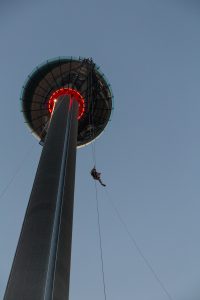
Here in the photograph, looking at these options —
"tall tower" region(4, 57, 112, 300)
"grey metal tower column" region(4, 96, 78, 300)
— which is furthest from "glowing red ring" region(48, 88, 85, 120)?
"grey metal tower column" region(4, 96, 78, 300)

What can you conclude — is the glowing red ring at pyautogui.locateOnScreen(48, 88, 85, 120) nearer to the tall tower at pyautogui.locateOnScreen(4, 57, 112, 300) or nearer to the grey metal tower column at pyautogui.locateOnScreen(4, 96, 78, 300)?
the tall tower at pyautogui.locateOnScreen(4, 57, 112, 300)

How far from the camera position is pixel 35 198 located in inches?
554

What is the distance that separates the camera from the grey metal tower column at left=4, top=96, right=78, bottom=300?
33.0 feet

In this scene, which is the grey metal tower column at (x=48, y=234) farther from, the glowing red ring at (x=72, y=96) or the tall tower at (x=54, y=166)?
the glowing red ring at (x=72, y=96)

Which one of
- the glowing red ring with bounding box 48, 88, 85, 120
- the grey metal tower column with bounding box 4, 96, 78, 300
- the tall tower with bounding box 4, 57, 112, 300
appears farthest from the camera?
the glowing red ring with bounding box 48, 88, 85, 120

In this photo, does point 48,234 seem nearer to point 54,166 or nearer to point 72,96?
point 54,166

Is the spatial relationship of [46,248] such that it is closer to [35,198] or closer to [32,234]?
[32,234]

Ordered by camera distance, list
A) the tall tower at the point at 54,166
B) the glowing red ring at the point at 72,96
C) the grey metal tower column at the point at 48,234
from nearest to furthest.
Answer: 1. the grey metal tower column at the point at 48,234
2. the tall tower at the point at 54,166
3. the glowing red ring at the point at 72,96

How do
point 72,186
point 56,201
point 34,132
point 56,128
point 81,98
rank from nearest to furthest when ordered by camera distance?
point 56,201 → point 72,186 → point 56,128 → point 81,98 → point 34,132

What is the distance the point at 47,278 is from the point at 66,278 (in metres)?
1.17

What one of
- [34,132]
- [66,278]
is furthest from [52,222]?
[34,132]

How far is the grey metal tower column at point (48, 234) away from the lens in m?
10.1

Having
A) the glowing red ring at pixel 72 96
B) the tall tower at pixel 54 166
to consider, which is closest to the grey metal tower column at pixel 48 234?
the tall tower at pixel 54 166

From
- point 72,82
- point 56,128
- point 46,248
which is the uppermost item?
point 72,82
